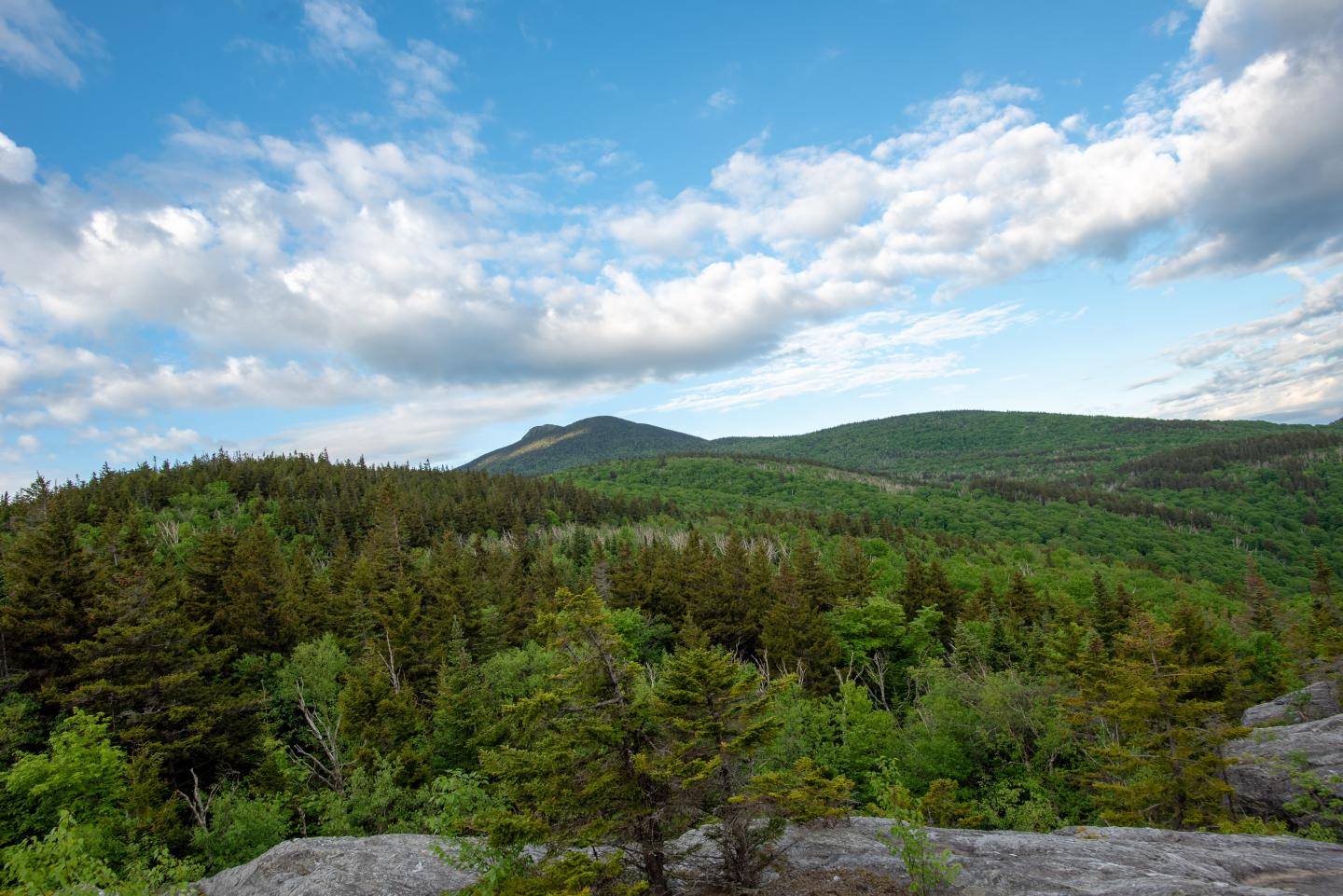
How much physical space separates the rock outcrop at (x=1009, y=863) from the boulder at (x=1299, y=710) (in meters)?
24.6

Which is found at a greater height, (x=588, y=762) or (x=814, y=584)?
(x=588, y=762)

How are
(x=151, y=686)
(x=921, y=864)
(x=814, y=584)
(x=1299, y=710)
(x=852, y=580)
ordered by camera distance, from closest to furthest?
(x=921, y=864), (x=151, y=686), (x=1299, y=710), (x=814, y=584), (x=852, y=580)

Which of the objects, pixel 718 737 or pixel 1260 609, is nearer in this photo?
pixel 718 737

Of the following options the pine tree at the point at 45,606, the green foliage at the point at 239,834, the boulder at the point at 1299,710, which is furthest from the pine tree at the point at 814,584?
the pine tree at the point at 45,606

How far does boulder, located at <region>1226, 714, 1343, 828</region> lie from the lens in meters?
18.9

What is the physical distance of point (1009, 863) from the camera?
40.7 ft

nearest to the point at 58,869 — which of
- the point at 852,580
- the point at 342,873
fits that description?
the point at 342,873

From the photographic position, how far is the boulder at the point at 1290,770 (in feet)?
62.1

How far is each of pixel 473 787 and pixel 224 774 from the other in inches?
723

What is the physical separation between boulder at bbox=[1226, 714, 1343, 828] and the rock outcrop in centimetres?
850

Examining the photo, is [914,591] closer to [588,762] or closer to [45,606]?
[588,762]

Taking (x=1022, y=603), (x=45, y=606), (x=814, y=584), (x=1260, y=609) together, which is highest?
(x=45, y=606)

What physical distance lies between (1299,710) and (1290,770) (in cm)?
1811

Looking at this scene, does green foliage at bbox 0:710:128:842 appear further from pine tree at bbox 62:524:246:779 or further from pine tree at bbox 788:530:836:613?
pine tree at bbox 788:530:836:613
